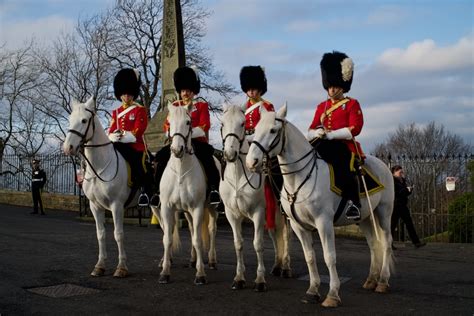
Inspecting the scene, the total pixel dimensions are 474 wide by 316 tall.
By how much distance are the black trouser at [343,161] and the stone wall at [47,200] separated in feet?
54.7

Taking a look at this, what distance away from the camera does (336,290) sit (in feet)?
22.3

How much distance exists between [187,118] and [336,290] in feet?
10.3

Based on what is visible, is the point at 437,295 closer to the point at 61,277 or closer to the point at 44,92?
the point at 61,277

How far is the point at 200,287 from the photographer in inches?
310

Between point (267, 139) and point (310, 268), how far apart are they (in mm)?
1802

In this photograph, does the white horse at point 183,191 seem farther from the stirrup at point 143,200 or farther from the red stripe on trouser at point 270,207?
the red stripe on trouser at point 270,207

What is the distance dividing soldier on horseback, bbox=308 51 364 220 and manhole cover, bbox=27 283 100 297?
3619mm

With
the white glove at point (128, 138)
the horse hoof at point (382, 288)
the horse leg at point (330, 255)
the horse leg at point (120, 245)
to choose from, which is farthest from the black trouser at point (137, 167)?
the horse hoof at point (382, 288)

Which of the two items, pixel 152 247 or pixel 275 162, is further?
pixel 152 247

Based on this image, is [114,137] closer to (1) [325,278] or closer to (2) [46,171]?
(1) [325,278]

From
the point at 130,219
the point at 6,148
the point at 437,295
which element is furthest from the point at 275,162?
the point at 6,148

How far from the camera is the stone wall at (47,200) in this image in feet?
73.9

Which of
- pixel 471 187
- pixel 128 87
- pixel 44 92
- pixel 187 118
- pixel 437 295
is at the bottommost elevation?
pixel 437 295

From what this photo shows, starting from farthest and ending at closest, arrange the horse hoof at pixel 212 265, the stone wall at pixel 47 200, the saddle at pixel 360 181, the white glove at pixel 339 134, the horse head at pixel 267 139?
1. the stone wall at pixel 47 200
2. the horse hoof at pixel 212 265
3. the white glove at pixel 339 134
4. the saddle at pixel 360 181
5. the horse head at pixel 267 139
